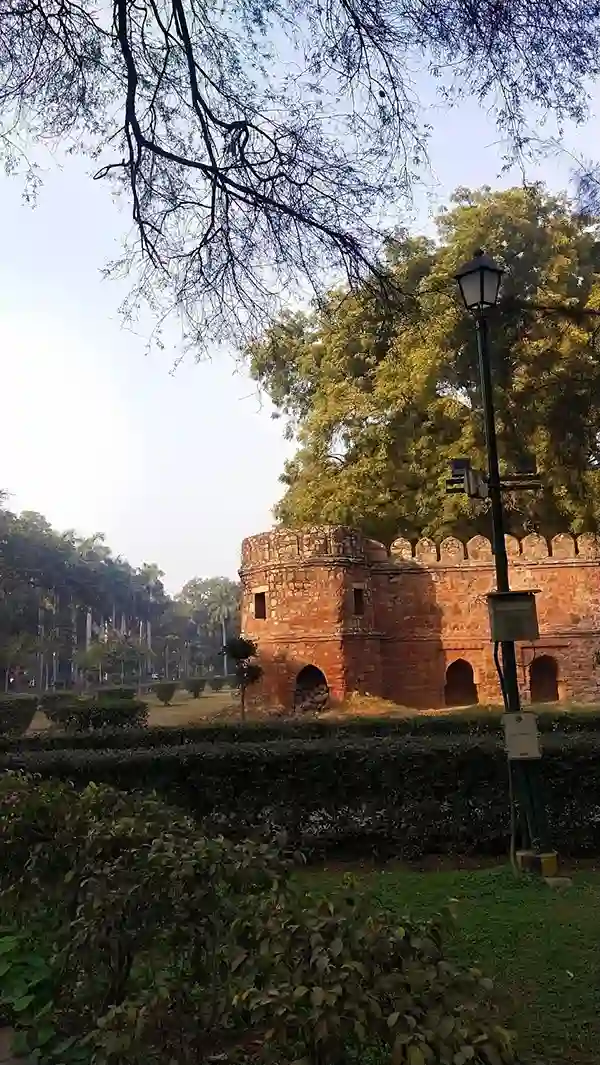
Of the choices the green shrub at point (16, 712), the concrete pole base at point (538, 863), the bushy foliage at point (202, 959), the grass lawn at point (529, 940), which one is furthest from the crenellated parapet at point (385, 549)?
the bushy foliage at point (202, 959)

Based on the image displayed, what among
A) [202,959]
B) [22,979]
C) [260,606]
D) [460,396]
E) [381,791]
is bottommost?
[22,979]

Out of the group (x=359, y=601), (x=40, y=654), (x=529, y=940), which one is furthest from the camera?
(x=40, y=654)

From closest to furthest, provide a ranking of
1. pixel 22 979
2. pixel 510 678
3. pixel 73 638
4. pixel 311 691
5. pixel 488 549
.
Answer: pixel 22 979 → pixel 510 678 → pixel 311 691 → pixel 488 549 → pixel 73 638

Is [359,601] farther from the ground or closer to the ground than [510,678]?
farther from the ground

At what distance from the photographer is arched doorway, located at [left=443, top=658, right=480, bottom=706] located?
2044cm

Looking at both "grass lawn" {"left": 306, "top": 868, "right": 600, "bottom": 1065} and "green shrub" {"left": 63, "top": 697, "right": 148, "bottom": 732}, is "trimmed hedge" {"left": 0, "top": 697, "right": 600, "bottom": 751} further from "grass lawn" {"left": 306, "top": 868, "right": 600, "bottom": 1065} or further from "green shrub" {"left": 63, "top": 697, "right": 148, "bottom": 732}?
"green shrub" {"left": 63, "top": 697, "right": 148, "bottom": 732}

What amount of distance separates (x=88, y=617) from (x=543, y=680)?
145 feet

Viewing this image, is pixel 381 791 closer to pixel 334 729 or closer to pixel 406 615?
pixel 334 729

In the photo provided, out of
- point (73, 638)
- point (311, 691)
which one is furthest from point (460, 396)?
point (73, 638)

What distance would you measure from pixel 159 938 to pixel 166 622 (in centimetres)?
6905

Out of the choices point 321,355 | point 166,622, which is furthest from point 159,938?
point 166,622

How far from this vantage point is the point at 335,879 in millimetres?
5121

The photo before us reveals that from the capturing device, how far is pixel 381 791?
5723mm

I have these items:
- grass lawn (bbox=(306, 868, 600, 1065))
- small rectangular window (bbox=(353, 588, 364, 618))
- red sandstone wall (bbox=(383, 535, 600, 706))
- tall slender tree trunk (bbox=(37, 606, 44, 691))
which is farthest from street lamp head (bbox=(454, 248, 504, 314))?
tall slender tree trunk (bbox=(37, 606, 44, 691))
